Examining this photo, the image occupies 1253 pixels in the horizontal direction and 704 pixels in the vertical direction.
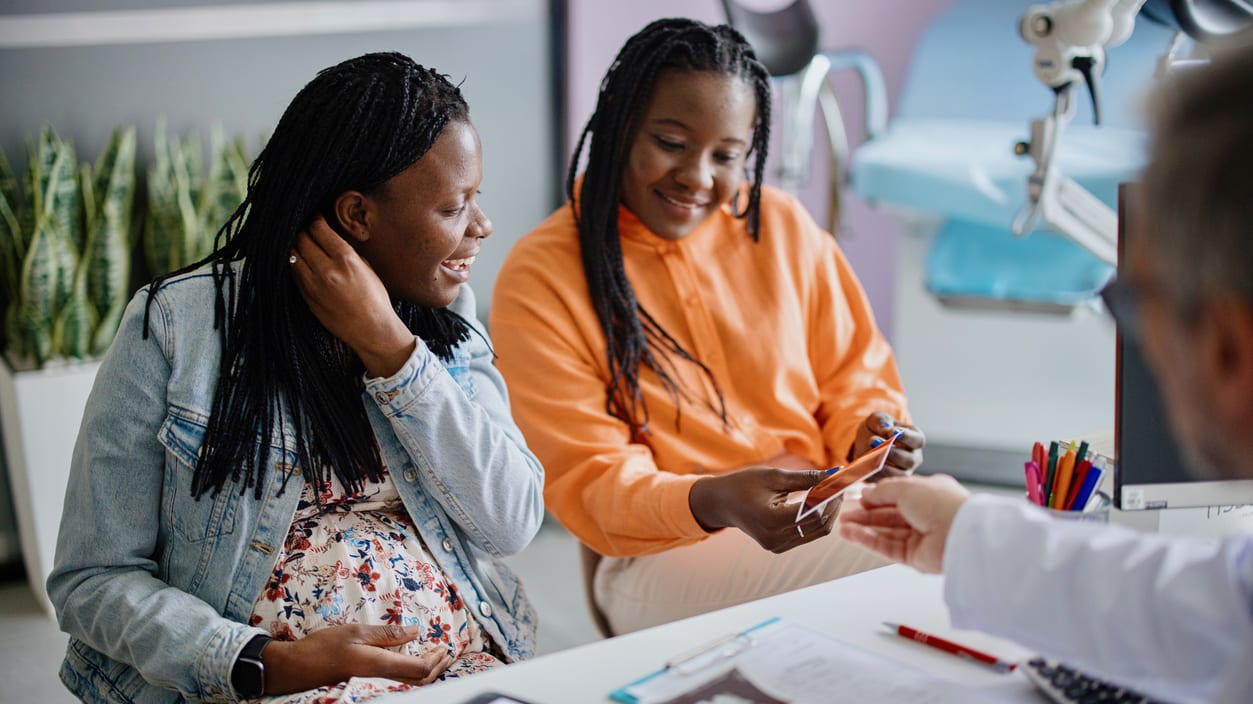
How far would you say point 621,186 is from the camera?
1.79m

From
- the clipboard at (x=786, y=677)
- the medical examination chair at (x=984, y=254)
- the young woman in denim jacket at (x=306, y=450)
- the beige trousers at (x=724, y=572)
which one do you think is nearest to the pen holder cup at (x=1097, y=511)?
the clipboard at (x=786, y=677)

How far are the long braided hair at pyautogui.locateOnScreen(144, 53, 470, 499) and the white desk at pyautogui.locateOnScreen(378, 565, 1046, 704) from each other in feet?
1.21

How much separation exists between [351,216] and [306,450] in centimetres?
26

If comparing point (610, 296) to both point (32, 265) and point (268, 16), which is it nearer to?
point (32, 265)

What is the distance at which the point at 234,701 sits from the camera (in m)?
1.18

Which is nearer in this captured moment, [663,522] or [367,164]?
[367,164]

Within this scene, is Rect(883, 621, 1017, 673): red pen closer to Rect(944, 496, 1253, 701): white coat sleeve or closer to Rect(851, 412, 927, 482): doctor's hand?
Rect(944, 496, 1253, 701): white coat sleeve

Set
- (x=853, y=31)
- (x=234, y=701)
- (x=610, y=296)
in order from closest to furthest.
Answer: (x=234, y=701) → (x=610, y=296) → (x=853, y=31)

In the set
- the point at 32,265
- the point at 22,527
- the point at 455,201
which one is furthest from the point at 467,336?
the point at 22,527

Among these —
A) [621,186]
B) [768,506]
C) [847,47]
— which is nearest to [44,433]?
[621,186]

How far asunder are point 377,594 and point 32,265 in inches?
64.4

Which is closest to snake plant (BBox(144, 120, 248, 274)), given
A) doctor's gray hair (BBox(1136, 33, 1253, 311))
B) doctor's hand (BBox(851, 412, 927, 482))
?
doctor's hand (BBox(851, 412, 927, 482))

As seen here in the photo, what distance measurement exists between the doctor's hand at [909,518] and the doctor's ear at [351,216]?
1.99 feet

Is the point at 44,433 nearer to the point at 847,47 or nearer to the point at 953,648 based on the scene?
the point at 953,648
